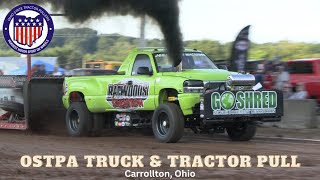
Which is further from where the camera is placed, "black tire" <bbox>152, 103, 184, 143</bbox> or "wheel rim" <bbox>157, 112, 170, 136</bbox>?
"wheel rim" <bbox>157, 112, 170, 136</bbox>

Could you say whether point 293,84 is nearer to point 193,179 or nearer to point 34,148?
point 34,148

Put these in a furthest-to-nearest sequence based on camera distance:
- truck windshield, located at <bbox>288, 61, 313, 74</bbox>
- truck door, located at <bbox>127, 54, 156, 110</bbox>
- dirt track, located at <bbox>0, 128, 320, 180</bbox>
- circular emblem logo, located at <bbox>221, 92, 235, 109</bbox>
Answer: truck windshield, located at <bbox>288, 61, 313, 74</bbox>, truck door, located at <bbox>127, 54, 156, 110</bbox>, circular emblem logo, located at <bbox>221, 92, 235, 109</bbox>, dirt track, located at <bbox>0, 128, 320, 180</bbox>

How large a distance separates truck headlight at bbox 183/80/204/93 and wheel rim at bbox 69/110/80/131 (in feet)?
11.4

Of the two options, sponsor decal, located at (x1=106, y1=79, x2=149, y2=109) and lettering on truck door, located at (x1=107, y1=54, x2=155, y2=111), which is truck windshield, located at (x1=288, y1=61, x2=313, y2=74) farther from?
sponsor decal, located at (x1=106, y1=79, x2=149, y2=109)

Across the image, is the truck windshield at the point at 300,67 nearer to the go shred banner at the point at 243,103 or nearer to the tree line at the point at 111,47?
the tree line at the point at 111,47

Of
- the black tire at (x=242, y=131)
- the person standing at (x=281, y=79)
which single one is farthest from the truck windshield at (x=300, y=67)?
the black tire at (x=242, y=131)

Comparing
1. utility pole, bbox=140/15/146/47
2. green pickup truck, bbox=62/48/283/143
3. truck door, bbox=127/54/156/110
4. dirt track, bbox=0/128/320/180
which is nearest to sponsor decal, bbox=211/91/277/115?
green pickup truck, bbox=62/48/283/143

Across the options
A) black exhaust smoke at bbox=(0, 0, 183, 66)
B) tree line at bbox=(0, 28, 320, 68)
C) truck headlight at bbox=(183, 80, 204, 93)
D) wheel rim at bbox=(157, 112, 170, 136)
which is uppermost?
black exhaust smoke at bbox=(0, 0, 183, 66)

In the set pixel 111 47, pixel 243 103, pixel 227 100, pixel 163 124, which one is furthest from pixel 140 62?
pixel 111 47

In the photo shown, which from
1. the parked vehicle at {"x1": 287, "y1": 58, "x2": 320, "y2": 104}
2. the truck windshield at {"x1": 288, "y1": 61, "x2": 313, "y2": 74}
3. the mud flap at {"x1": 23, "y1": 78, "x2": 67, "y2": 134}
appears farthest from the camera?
the truck windshield at {"x1": 288, "y1": 61, "x2": 313, "y2": 74}

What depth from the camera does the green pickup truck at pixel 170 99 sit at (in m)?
11.8

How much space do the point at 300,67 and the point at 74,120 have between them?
35.8 ft

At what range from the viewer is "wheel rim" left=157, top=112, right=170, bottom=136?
12.2 meters

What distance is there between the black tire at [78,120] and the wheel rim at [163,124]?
233 centimetres
